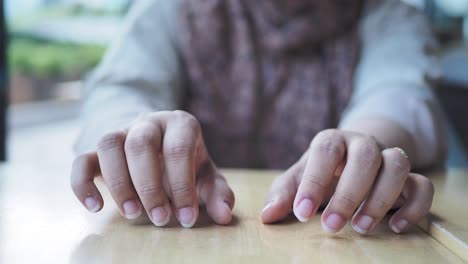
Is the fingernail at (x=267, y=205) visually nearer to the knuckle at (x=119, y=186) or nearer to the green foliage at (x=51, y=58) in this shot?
the knuckle at (x=119, y=186)

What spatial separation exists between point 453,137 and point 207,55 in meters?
1.75

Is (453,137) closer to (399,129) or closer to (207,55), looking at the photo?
(207,55)

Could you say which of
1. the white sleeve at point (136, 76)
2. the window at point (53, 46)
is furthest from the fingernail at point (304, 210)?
the window at point (53, 46)

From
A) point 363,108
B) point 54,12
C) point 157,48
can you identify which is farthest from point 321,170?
point 54,12

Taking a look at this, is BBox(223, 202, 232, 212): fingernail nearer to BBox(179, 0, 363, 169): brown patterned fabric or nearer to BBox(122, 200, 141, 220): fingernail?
BBox(122, 200, 141, 220): fingernail

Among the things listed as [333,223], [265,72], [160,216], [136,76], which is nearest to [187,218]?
[160,216]

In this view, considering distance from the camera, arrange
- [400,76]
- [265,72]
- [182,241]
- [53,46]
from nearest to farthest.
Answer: [182,241]
[400,76]
[265,72]
[53,46]

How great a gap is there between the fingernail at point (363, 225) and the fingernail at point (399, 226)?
0.08 ft

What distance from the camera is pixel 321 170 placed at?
1.50 feet

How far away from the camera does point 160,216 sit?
0.45 m

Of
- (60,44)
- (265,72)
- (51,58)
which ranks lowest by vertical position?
(51,58)

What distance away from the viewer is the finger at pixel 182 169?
45cm

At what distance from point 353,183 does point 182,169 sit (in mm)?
150

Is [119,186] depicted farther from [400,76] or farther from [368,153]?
[400,76]
